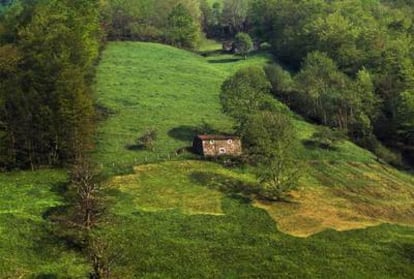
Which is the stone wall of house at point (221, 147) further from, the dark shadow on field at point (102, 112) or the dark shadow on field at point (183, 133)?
the dark shadow on field at point (102, 112)

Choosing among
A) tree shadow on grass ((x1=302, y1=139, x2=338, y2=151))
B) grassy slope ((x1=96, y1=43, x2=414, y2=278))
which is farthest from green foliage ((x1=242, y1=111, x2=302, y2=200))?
tree shadow on grass ((x1=302, y1=139, x2=338, y2=151))

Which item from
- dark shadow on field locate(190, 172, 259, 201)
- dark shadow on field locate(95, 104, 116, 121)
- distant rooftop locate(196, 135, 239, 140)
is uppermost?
distant rooftop locate(196, 135, 239, 140)

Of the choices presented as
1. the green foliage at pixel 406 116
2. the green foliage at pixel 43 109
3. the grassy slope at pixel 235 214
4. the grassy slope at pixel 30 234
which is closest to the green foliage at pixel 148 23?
the grassy slope at pixel 235 214

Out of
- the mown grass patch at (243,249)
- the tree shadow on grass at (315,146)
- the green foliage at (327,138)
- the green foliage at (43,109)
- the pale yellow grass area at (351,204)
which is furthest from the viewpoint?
the green foliage at (327,138)

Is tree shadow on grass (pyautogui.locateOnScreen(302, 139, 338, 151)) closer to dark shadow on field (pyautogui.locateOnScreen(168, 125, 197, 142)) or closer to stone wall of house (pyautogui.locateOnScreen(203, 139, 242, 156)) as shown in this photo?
stone wall of house (pyautogui.locateOnScreen(203, 139, 242, 156))

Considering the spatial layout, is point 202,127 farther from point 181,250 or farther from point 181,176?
point 181,250

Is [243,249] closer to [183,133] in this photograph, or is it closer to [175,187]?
[175,187]

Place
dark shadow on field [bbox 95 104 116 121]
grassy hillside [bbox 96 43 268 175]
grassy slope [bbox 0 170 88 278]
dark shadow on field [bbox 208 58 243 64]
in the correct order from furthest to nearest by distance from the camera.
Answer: dark shadow on field [bbox 208 58 243 64], dark shadow on field [bbox 95 104 116 121], grassy hillside [bbox 96 43 268 175], grassy slope [bbox 0 170 88 278]
